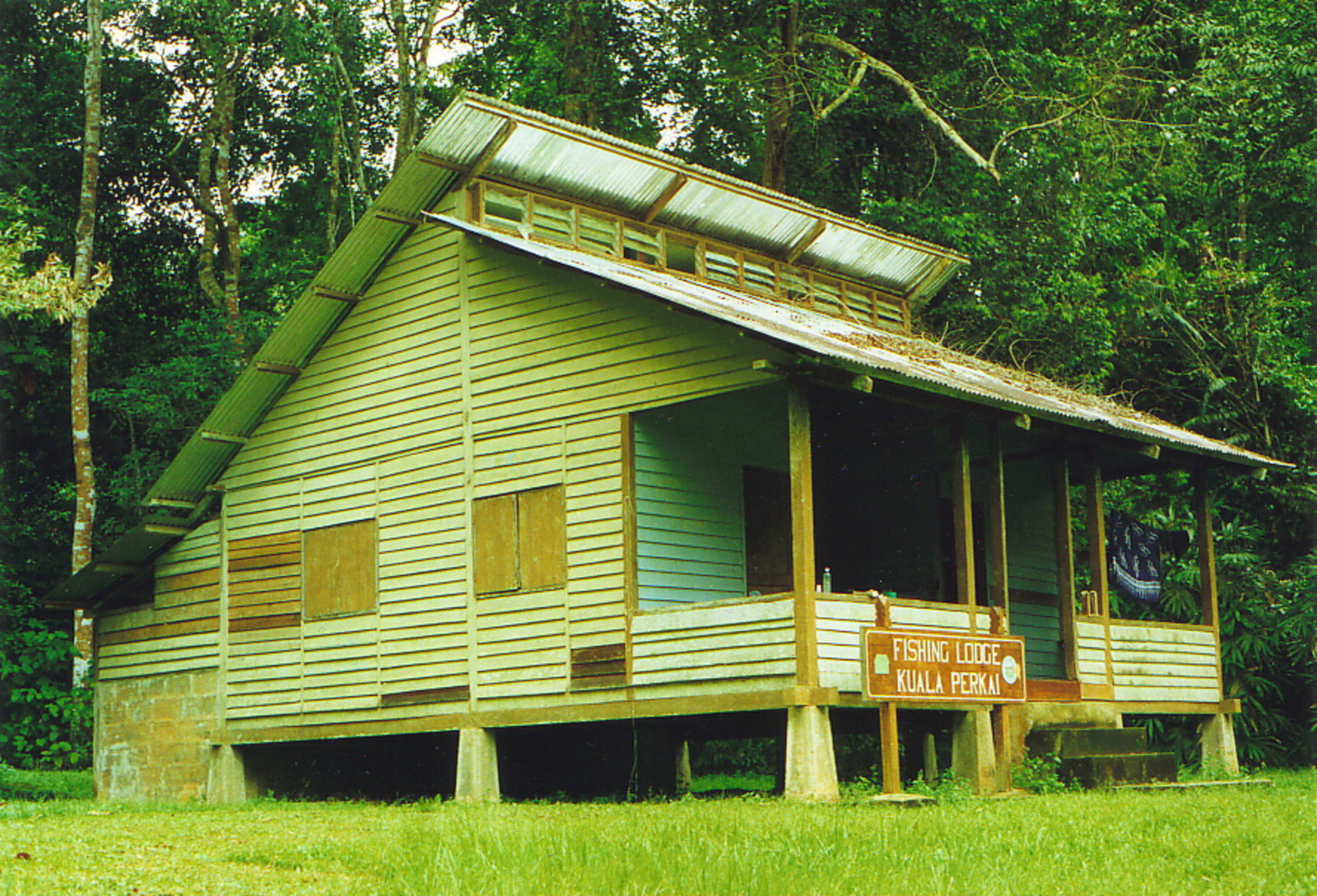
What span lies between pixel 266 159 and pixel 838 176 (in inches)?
501

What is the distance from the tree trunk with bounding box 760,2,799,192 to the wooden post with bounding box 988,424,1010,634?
550 inches

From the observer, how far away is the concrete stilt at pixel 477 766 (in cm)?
1775

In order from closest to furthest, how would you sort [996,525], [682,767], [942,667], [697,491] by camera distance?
[942,667] < [697,491] < [996,525] < [682,767]

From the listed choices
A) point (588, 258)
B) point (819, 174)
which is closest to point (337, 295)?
point (588, 258)

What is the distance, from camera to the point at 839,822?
1155 centimetres

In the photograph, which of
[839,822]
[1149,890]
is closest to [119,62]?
[839,822]

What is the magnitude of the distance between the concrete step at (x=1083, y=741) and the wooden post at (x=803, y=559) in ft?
9.54

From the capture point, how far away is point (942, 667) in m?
14.5

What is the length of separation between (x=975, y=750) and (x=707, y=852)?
7022 mm

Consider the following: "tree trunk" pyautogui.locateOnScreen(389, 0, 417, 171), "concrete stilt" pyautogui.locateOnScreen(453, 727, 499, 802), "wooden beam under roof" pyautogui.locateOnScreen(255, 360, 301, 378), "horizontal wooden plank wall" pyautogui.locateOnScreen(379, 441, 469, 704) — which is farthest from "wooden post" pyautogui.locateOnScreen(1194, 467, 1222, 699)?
"tree trunk" pyautogui.locateOnScreen(389, 0, 417, 171)

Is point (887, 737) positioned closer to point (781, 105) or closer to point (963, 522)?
point (963, 522)

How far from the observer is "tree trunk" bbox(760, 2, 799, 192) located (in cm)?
3033

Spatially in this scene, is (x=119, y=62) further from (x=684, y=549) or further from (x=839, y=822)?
(x=839, y=822)

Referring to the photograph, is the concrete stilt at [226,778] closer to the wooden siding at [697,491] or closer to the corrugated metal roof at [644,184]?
the wooden siding at [697,491]
